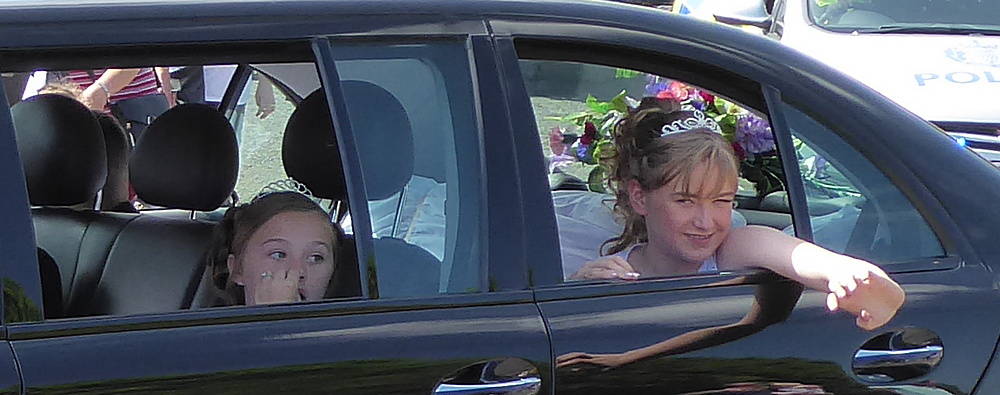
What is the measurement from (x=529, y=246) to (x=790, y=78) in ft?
1.83

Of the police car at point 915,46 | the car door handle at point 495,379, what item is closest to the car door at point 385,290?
the car door handle at point 495,379

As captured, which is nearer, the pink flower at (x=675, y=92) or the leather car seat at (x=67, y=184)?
the pink flower at (x=675, y=92)

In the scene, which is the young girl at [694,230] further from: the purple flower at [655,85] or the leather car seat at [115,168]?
the leather car seat at [115,168]

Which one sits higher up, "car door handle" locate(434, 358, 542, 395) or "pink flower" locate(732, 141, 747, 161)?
"pink flower" locate(732, 141, 747, 161)

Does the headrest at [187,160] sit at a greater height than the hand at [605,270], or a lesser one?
greater

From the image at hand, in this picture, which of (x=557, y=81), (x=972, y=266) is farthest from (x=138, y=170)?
(x=972, y=266)

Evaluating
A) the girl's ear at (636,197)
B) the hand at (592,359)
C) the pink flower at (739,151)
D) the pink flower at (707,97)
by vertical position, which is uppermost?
the pink flower at (707,97)

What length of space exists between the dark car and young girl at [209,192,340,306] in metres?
0.05

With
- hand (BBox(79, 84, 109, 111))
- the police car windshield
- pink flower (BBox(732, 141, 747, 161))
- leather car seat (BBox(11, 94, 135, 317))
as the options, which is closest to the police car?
the police car windshield

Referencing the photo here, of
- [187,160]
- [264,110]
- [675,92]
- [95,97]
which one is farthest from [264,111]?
[675,92]

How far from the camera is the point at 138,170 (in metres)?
3.02

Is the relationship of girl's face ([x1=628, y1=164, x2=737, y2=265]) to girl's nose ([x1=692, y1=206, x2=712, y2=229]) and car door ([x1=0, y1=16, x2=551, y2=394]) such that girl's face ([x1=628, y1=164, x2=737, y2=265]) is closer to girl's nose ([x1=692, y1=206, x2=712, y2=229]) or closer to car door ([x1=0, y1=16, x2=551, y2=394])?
girl's nose ([x1=692, y1=206, x2=712, y2=229])

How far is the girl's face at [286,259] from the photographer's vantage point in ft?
8.25

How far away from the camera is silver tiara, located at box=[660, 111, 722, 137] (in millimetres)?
2693
